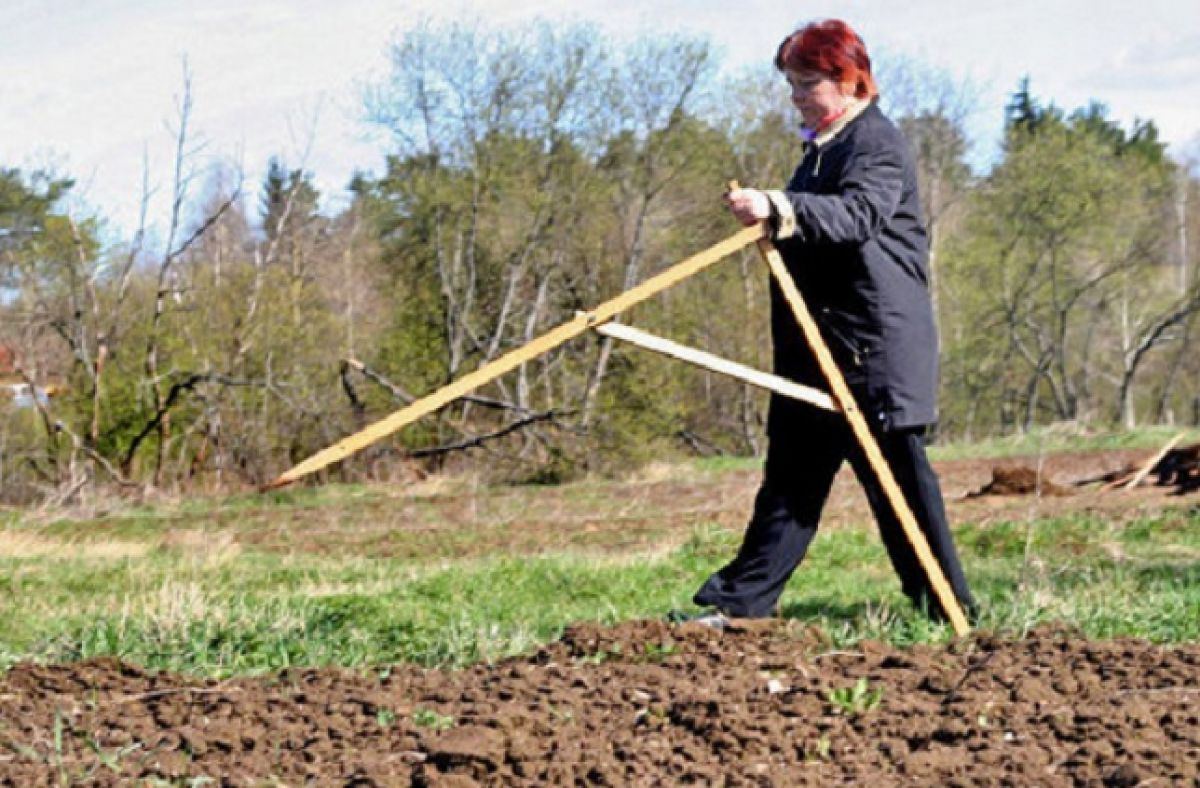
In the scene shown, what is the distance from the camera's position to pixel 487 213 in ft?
103

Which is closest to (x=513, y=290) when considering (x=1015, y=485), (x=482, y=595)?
(x=1015, y=485)

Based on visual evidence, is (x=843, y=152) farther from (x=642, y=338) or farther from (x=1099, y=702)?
(x=1099, y=702)

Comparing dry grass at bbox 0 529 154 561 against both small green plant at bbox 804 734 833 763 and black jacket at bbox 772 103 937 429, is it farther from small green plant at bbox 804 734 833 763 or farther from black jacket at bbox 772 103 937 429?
small green plant at bbox 804 734 833 763

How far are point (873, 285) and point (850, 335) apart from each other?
0.61 feet

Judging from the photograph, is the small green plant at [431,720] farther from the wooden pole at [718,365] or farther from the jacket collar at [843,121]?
the jacket collar at [843,121]

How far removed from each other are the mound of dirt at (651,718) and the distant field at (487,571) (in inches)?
18.7

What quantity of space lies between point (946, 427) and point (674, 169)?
1758 cm

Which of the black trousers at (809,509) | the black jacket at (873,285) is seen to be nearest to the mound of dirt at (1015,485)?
the black trousers at (809,509)

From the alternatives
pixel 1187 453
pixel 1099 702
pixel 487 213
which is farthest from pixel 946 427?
pixel 1099 702

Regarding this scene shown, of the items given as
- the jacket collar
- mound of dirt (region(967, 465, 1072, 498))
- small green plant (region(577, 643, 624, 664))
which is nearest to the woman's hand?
the jacket collar

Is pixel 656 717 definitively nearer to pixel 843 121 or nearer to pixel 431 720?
pixel 431 720

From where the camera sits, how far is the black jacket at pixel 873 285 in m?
5.37

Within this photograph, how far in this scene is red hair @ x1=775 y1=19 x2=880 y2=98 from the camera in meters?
5.47

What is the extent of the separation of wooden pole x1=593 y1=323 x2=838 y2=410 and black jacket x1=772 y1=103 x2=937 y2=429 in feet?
0.65
